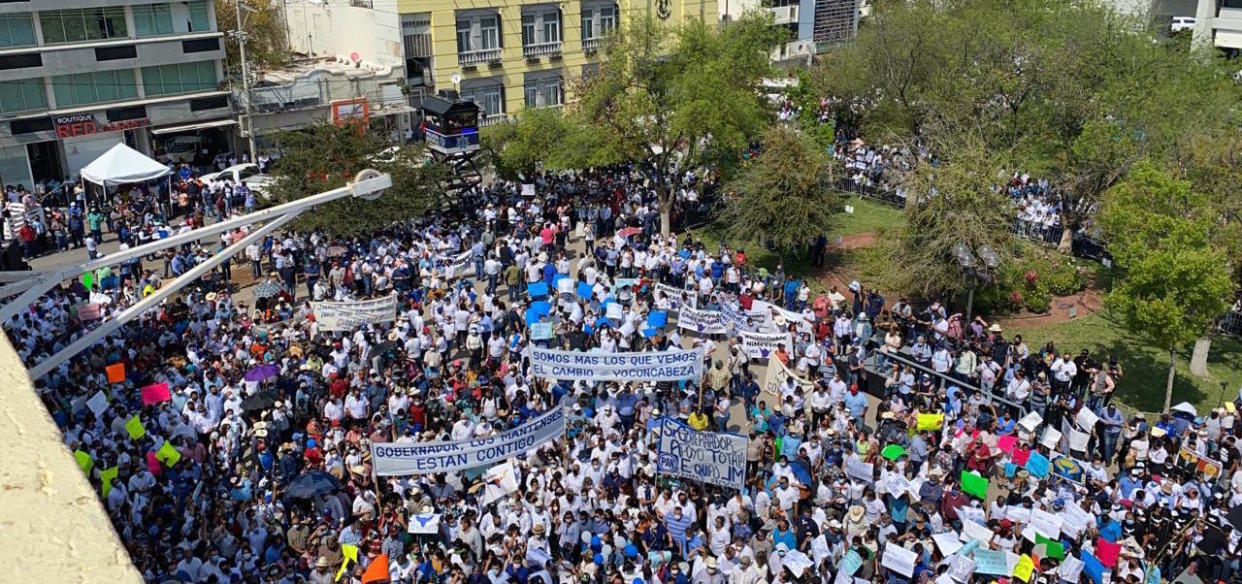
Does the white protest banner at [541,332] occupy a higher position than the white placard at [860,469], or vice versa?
the white protest banner at [541,332]

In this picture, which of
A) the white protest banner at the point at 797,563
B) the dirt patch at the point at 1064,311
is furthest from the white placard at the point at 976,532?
the dirt patch at the point at 1064,311

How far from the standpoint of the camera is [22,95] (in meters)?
37.5

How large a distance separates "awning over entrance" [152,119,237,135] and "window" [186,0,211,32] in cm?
336

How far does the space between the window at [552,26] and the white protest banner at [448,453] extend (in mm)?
33412

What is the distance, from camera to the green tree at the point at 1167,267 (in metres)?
21.0

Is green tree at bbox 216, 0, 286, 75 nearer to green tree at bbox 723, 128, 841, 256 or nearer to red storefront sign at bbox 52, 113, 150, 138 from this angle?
red storefront sign at bbox 52, 113, 150, 138

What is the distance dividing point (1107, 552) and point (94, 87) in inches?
1423

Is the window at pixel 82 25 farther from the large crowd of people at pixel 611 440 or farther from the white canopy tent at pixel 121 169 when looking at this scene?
the large crowd of people at pixel 611 440

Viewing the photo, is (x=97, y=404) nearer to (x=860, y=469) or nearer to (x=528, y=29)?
(x=860, y=469)

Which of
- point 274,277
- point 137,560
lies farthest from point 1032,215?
point 137,560

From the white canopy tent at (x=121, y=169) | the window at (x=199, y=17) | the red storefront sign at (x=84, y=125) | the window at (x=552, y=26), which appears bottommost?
the white canopy tent at (x=121, y=169)

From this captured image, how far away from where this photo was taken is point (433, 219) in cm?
3212

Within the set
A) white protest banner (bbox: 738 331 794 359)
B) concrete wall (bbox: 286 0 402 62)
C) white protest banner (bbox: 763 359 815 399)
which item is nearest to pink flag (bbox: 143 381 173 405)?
white protest banner (bbox: 738 331 794 359)

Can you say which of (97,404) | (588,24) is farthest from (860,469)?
(588,24)
